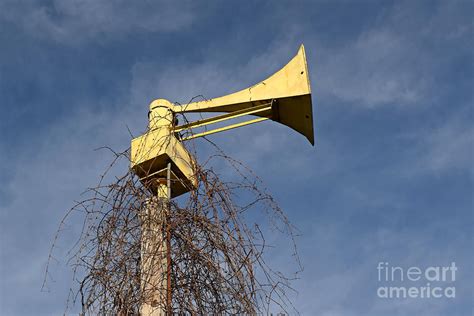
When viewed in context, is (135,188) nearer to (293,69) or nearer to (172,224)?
(172,224)

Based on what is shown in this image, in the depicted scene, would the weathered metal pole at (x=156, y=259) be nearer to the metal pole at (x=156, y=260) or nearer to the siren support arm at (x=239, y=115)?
the metal pole at (x=156, y=260)

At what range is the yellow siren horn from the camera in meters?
3.39

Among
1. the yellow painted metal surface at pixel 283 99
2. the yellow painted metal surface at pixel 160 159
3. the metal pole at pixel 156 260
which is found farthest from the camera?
the yellow painted metal surface at pixel 283 99

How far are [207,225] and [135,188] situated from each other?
342mm

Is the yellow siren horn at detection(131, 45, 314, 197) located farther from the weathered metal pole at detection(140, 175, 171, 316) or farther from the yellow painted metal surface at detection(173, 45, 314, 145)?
the weathered metal pole at detection(140, 175, 171, 316)

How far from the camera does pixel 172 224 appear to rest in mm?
3203

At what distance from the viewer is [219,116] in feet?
11.9

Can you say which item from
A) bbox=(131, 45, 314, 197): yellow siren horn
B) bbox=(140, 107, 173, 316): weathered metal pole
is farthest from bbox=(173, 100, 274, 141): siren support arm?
bbox=(140, 107, 173, 316): weathered metal pole

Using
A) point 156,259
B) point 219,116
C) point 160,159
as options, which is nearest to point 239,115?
point 219,116

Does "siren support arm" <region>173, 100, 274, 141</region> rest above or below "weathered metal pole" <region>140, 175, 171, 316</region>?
above

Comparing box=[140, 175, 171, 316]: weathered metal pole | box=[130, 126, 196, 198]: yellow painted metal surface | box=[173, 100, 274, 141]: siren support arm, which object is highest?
box=[173, 100, 274, 141]: siren support arm

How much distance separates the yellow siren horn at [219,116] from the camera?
3395mm

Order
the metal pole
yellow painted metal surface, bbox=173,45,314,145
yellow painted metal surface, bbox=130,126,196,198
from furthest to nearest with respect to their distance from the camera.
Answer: yellow painted metal surface, bbox=173,45,314,145
yellow painted metal surface, bbox=130,126,196,198
the metal pole

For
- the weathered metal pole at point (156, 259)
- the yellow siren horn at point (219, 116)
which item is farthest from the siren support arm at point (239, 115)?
the weathered metal pole at point (156, 259)
